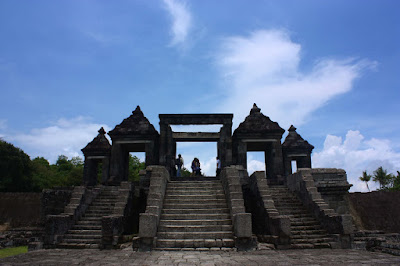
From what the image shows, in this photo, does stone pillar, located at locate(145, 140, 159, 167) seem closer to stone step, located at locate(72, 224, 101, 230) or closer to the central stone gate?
the central stone gate

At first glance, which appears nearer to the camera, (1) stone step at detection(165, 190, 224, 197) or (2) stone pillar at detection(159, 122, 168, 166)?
(1) stone step at detection(165, 190, 224, 197)

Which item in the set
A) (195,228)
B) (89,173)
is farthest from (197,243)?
(89,173)

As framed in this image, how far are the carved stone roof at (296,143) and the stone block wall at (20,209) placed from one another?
15.9 m

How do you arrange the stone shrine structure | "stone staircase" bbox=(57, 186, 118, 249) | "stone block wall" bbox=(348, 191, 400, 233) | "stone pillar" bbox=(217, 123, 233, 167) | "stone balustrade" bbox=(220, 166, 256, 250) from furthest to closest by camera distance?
1. "stone pillar" bbox=(217, 123, 233, 167)
2. "stone block wall" bbox=(348, 191, 400, 233)
3. "stone staircase" bbox=(57, 186, 118, 249)
4. the stone shrine structure
5. "stone balustrade" bbox=(220, 166, 256, 250)

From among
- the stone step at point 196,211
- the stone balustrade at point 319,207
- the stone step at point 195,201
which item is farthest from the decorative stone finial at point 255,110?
the stone step at point 196,211

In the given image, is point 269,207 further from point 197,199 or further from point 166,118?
point 166,118

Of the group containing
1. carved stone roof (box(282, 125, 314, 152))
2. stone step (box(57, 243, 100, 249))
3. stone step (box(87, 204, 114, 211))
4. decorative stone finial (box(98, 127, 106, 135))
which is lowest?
stone step (box(57, 243, 100, 249))

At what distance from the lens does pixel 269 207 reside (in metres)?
9.14

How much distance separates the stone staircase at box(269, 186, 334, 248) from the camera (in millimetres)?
8352

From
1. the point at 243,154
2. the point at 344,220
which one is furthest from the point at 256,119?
the point at 344,220

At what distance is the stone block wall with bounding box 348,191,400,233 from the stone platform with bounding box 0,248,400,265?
6283 millimetres

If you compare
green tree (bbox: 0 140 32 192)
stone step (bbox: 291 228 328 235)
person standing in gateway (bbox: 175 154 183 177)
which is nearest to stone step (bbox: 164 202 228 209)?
stone step (bbox: 291 228 328 235)

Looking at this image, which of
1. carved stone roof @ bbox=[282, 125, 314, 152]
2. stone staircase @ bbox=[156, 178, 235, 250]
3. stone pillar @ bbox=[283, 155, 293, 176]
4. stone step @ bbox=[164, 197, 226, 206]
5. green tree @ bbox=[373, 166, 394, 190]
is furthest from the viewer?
green tree @ bbox=[373, 166, 394, 190]

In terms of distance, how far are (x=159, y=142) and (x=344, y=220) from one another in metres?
10.7
